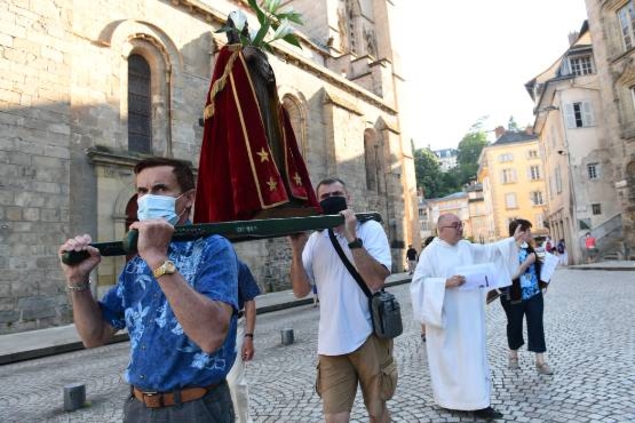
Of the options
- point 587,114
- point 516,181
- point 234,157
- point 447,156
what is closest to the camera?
point 234,157

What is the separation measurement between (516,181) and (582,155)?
2640cm

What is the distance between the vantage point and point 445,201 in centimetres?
7488

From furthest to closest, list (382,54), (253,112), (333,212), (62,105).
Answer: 1. (382,54)
2. (62,105)
3. (333,212)
4. (253,112)

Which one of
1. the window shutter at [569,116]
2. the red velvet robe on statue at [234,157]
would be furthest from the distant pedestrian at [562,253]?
the red velvet robe on statue at [234,157]

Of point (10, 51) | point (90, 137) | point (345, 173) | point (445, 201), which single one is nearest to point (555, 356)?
point (90, 137)

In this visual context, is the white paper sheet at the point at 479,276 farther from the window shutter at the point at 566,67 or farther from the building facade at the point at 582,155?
the window shutter at the point at 566,67

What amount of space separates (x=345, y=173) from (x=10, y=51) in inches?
563

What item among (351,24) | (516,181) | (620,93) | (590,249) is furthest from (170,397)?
(516,181)

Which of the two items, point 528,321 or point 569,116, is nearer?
point 528,321

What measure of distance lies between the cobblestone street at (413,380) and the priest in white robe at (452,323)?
0.65 ft

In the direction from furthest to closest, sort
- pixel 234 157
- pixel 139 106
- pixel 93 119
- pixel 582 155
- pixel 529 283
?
pixel 582 155
pixel 139 106
pixel 93 119
pixel 529 283
pixel 234 157

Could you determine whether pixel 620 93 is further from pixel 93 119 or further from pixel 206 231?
pixel 206 231

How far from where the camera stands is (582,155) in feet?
90.1

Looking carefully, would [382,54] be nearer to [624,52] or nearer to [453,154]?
[624,52]
